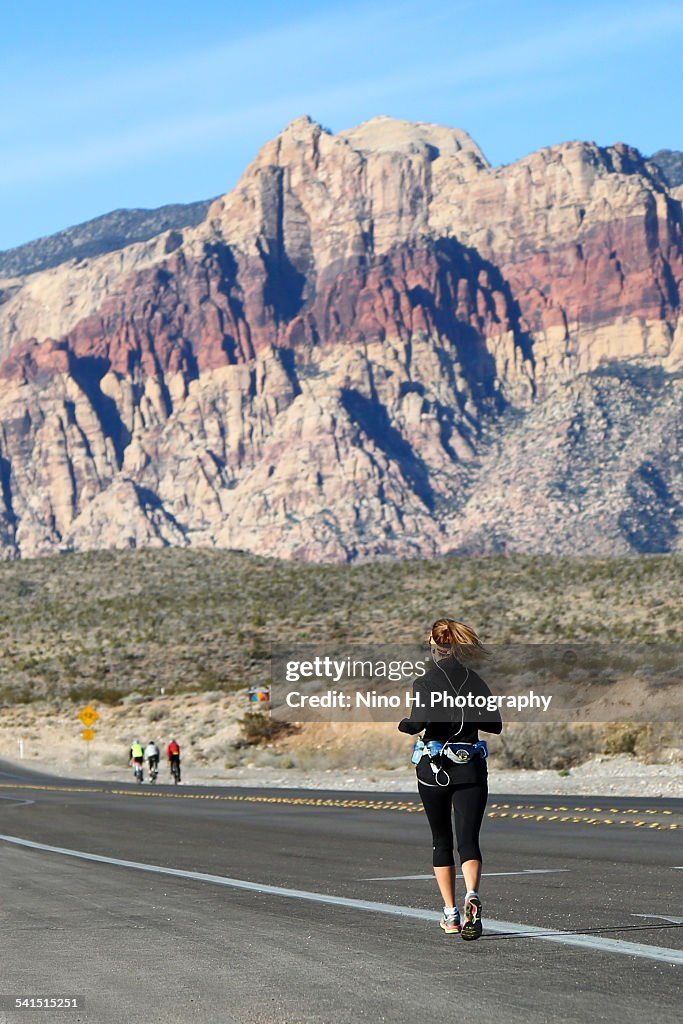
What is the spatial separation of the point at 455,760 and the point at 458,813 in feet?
1.18

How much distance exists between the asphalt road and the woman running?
0.50 metres

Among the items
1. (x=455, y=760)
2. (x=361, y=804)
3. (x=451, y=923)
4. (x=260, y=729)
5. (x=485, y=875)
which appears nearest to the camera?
(x=455, y=760)

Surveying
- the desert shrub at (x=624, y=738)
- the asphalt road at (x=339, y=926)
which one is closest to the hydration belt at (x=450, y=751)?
the asphalt road at (x=339, y=926)

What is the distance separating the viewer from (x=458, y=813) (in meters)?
9.88

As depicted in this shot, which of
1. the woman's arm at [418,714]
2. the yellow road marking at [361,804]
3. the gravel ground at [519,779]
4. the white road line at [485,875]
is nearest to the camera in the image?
the woman's arm at [418,714]

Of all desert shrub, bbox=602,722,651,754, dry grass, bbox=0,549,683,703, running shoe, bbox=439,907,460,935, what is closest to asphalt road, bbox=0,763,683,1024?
running shoe, bbox=439,907,460,935

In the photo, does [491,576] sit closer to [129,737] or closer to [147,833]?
[129,737]

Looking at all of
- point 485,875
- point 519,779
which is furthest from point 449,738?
point 519,779

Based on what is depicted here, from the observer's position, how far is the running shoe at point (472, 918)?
9.78 metres

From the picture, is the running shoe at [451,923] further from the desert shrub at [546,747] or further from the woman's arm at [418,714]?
the desert shrub at [546,747]

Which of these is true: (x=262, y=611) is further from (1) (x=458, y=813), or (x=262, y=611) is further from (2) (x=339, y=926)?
(1) (x=458, y=813)

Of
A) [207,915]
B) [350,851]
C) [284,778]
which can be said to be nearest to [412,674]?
[284,778]

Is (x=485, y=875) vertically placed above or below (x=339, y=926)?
below

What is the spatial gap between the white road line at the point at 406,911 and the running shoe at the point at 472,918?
0.58 metres
